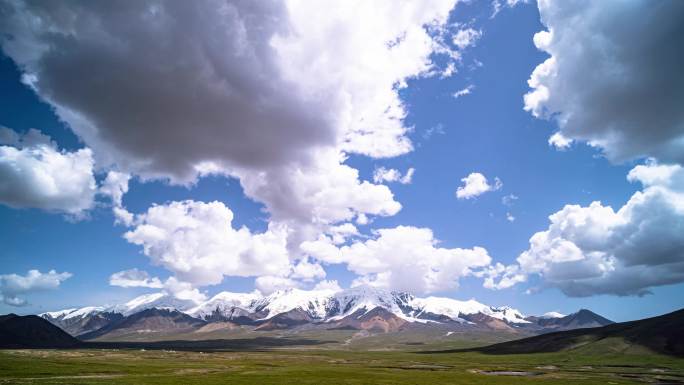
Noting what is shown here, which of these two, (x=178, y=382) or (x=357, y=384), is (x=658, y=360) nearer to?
(x=357, y=384)

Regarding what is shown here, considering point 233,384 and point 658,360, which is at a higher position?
point 233,384

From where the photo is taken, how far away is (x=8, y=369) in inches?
3967

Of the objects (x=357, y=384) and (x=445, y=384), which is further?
(x=445, y=384)

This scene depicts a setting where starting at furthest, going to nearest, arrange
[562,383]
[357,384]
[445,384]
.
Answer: [562,383]
[445,384]
[357,384]

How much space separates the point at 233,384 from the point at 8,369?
62.5m

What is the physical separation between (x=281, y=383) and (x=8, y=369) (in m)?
70.8

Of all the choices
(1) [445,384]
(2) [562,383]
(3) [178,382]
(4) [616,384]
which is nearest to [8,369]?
(3) [178,382]

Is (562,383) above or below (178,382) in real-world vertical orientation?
below

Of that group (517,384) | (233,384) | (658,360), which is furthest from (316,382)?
(658,360)

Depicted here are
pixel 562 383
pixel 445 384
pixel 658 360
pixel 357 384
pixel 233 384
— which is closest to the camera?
pixel 233 384

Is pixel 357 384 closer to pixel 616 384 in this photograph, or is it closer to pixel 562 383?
pixel 562 383

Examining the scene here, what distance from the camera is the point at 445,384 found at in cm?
9888

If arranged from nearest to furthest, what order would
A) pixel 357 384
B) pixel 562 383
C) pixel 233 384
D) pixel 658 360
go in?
1. pixel 233 384
2. pixel 357 384
3. pixel 562 383
4. pixel 658 360

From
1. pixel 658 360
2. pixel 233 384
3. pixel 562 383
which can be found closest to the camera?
pixel 233 384
